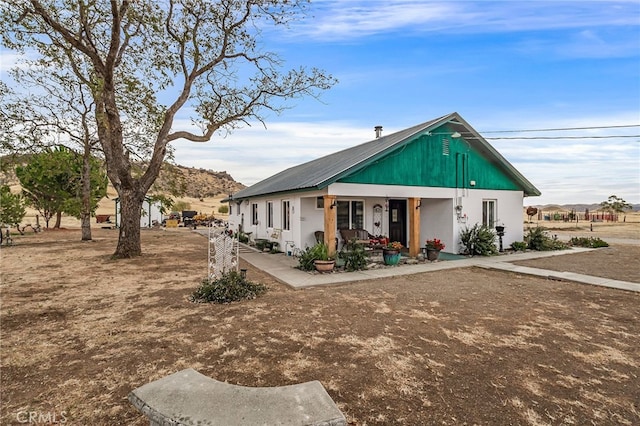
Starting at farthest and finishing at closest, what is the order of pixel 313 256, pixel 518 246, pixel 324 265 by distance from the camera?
pixel 518 246, pixel 313 256, pixel 324 265

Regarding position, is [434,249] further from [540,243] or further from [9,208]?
[9,208]

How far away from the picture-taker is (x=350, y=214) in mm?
13328

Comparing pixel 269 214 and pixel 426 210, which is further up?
pixel 426 210

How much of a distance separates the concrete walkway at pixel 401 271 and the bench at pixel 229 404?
5227mm

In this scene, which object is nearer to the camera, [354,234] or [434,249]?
[434,249]

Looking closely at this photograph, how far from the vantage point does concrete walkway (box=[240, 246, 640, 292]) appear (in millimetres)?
8305

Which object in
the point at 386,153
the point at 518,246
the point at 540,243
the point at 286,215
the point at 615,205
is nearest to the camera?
the point at 386,153

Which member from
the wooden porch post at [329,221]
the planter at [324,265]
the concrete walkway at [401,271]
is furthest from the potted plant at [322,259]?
the wooden porch post at [329,221]

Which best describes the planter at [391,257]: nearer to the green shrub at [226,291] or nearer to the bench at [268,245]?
the green shrub at [226,291]

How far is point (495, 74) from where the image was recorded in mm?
12375

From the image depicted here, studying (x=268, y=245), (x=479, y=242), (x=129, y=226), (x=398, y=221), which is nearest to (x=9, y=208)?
(x=129, y=226)

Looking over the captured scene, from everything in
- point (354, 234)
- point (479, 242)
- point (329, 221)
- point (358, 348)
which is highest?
point (329, 221)

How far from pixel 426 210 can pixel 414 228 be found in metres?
2.80

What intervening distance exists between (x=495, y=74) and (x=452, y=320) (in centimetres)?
1061
